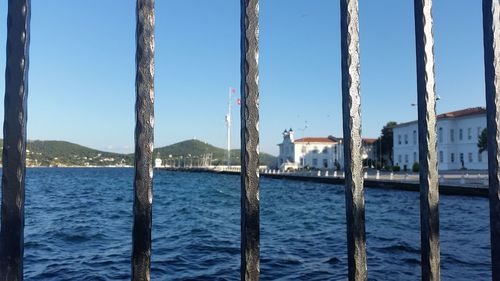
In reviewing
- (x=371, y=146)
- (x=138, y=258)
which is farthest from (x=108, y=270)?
(x=371, y=146)

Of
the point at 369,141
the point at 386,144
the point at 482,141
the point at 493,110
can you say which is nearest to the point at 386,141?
the point at 386,144

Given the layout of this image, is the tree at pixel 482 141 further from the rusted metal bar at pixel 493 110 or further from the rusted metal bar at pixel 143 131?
Answer: the rusted metal bar at pixel 143 131

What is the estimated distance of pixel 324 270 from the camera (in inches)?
350

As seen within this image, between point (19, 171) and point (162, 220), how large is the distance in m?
17.0

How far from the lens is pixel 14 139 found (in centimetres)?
203

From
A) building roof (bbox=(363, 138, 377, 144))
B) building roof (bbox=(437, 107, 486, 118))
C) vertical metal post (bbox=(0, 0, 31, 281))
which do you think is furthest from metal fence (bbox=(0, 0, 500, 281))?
building roof (bbox=(363, 138, 377, 144))

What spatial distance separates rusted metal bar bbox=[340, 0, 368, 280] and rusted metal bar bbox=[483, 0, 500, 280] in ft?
2.97

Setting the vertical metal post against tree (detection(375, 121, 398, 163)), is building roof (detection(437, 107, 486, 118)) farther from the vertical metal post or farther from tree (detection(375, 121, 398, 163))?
the vertical metal post

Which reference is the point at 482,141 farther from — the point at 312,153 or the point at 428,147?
the point at 428,147

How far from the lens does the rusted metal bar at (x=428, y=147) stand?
8.25 feet

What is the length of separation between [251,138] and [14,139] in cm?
113

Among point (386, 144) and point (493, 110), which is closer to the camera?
point (493, 110)

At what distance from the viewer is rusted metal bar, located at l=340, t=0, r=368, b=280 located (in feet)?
7.66

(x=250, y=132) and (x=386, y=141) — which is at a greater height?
(x=386, y=141)
